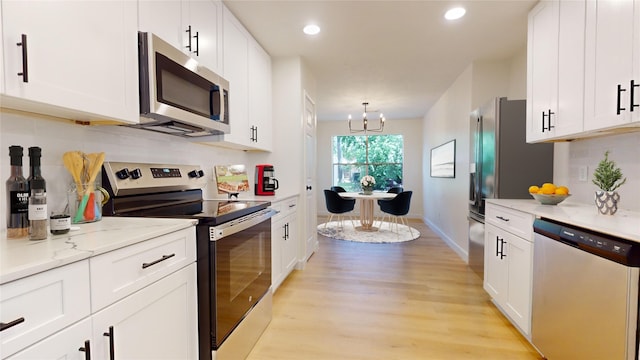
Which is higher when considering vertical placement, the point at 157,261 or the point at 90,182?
the point at 90,182

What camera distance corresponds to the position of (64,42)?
1.09 m

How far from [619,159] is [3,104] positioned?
325 centimetres

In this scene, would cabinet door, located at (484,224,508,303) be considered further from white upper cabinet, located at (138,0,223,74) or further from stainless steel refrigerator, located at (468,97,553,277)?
white upper cabinet, located at (138,0,223,74)

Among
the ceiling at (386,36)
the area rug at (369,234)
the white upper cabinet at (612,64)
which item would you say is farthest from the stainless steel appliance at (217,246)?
the area rug at (369,234)

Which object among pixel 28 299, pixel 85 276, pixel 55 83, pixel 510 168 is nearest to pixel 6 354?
pixel 28 299

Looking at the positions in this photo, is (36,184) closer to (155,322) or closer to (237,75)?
(155,322)

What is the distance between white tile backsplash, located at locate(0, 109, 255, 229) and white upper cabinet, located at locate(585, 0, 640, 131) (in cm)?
265

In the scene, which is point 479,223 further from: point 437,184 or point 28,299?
point 28,299

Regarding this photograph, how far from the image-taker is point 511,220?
2098 millimetres

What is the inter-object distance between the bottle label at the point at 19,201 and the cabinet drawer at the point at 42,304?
0.45 meters

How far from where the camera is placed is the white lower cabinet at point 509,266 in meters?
1.88

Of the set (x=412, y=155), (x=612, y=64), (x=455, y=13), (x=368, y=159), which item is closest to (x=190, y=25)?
(x=455, y=13)

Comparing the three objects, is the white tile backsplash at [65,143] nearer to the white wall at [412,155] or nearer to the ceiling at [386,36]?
the ceiling at [386,36]

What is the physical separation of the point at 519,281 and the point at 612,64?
1381 mm
